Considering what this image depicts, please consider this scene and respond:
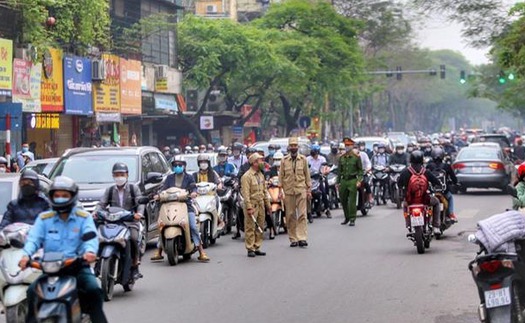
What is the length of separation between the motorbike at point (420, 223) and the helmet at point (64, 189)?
9120 millimetres

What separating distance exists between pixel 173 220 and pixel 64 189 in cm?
750

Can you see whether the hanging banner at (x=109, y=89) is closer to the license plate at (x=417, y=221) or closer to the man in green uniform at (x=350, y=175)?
the man in green uniform at (x=350, y=175)

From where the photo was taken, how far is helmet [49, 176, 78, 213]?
29.3 ft

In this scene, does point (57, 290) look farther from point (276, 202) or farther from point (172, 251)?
point (276, 202)

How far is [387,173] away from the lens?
30391mm

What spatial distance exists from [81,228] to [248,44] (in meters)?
42.7

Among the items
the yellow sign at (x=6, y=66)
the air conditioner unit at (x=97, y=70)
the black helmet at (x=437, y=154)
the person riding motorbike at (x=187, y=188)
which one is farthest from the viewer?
the air conditioner unit at (x=97, y=70)

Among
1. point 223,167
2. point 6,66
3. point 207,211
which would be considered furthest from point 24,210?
point 6,66

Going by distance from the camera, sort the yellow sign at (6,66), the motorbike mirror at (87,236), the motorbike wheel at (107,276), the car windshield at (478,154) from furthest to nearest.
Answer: the car windshield at (478,154) → the yellow sign at (6,66) → the motorbike wheel at (107,276) → the motorbike mirror at (87,236)

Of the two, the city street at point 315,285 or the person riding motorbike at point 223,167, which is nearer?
the city street at point 315,285

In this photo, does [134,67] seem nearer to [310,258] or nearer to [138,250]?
[310,258]

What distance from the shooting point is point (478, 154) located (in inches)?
1409

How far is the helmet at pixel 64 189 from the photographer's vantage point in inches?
352

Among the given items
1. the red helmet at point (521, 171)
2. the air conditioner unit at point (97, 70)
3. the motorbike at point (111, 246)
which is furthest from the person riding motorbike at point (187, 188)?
the air conditioner unit at point (97, 70)
